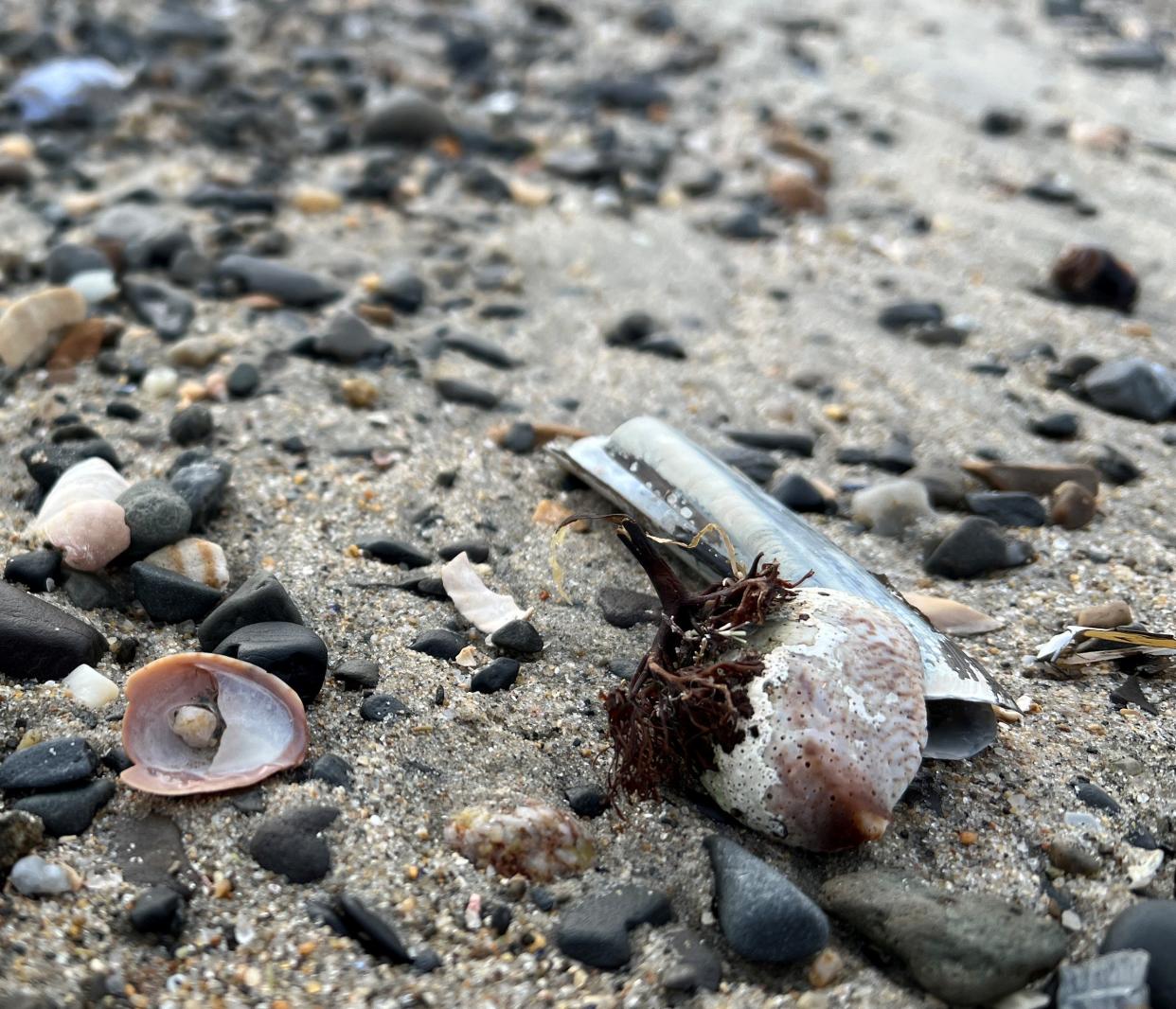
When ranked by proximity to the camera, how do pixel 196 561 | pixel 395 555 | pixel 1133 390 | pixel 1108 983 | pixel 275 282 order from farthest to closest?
pixel 275 282 < pixel 1133 390 < pixel 395 555 < pixel 196 561 < pixel 1108 983

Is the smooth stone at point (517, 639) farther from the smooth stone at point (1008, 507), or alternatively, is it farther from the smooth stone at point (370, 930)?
the smooth stone at point (1008, 507)

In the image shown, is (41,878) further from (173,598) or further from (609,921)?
(609,921)

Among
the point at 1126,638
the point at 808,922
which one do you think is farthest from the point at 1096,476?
the point at 808,922

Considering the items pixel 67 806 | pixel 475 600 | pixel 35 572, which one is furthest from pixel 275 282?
pixel 67 806

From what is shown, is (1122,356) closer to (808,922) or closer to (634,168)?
(634,168)

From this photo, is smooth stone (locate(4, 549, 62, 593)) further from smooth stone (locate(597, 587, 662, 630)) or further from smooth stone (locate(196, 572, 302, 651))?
smooth stone (locate(597, 587, 662, 630))

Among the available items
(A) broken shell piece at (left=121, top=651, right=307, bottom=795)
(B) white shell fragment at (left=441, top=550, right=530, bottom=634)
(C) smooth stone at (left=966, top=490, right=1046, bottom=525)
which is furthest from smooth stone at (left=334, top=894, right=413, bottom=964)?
(C) smooth stone at (left=966, top=490, right=1046, bottom=525)
